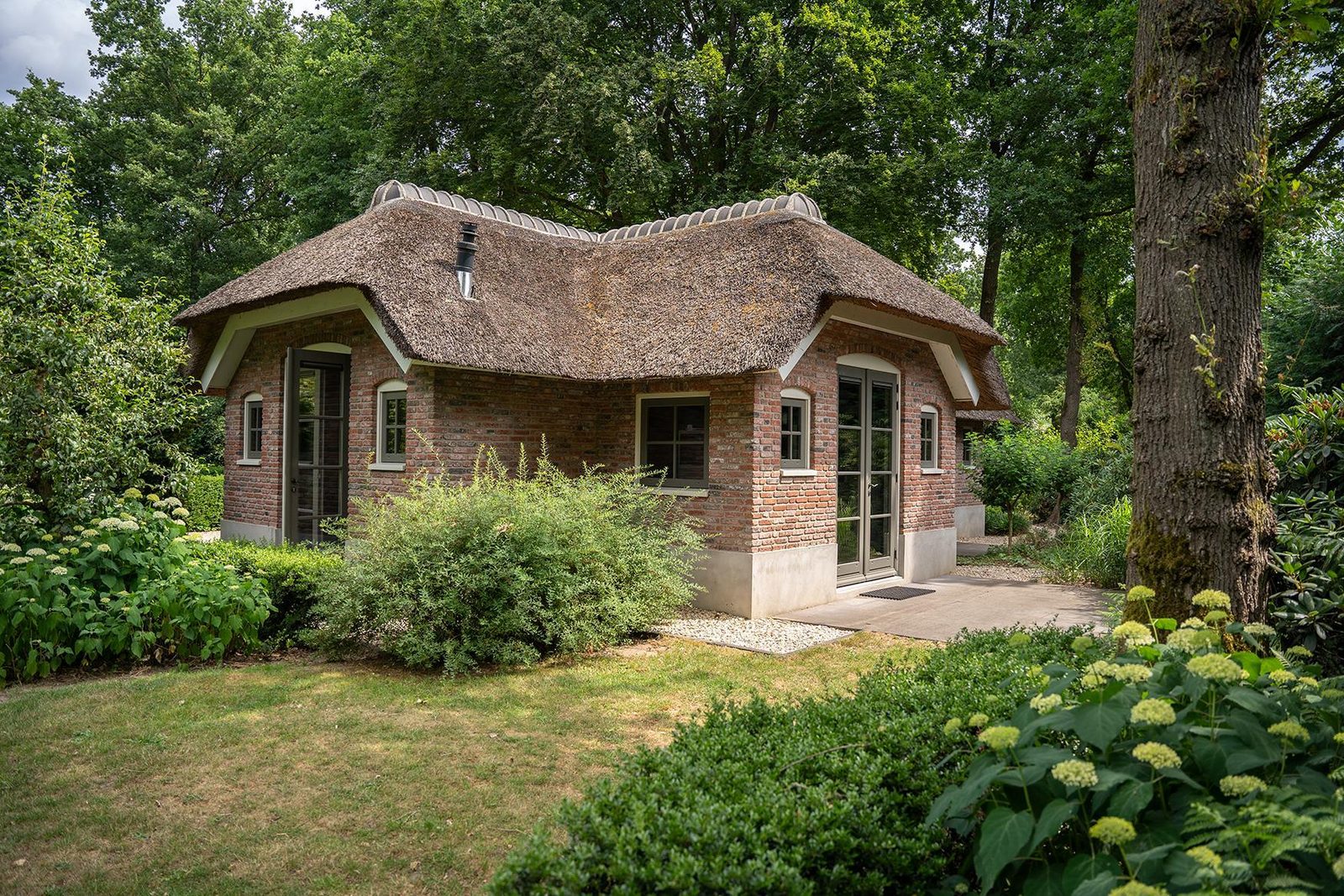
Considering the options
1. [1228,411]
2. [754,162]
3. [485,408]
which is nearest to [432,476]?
[485,408]

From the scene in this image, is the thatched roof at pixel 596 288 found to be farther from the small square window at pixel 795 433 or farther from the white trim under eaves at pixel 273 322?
the small square window at pixel 795 433

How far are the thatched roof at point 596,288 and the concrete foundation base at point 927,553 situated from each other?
10.2 ft

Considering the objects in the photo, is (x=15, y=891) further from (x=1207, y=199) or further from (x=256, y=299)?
(x=256, y=299)

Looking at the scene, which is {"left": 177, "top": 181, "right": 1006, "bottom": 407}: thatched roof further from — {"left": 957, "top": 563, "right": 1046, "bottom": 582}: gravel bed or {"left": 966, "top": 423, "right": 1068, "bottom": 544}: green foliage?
{"left": 966, "top": 423, "right": 1068, "bottom": 544}: green foliage

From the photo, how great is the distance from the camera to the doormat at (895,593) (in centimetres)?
1089

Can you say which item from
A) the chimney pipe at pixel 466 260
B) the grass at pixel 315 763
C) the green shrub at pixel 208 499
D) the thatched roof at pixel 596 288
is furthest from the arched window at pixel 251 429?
the grass at pixel 315 763

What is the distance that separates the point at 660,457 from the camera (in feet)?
34.5

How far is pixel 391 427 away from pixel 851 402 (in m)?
6.04

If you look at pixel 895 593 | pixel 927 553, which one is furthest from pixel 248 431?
pixel 927 553

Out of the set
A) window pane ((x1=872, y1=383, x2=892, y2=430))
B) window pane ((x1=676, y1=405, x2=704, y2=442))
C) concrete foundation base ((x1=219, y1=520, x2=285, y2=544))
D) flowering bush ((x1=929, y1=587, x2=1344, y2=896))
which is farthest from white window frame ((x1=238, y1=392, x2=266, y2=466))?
flowering bush ((x1=929, y1=587, x2=1344, y2=896))

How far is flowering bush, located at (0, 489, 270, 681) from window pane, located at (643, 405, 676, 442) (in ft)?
16.3

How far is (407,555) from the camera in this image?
707 centimetres

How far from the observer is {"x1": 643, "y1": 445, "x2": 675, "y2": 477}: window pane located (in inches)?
409

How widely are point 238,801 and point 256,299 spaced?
790 centimetres
